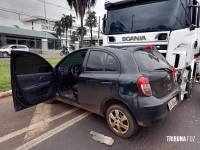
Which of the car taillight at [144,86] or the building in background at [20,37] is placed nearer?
the car taillight at [144,86]

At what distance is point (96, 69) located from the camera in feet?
11.1

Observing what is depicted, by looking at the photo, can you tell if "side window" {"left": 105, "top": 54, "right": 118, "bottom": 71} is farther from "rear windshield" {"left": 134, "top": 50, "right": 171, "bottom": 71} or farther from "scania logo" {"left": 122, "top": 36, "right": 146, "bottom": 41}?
"scania logo" {"left": 122, "top": 36, "right": 146, "bottom": 41}

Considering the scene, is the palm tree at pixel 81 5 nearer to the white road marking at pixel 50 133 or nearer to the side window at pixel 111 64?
the white road marking at pixel 50 133

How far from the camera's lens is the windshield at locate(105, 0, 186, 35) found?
4.35 m

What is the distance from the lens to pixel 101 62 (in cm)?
335

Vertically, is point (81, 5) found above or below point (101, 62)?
above

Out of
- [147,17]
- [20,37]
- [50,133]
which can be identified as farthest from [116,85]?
[20,37]

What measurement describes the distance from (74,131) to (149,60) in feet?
6.35

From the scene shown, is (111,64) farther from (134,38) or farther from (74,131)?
(134,38)

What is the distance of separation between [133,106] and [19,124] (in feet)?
7.86

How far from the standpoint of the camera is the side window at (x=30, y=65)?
335 cm

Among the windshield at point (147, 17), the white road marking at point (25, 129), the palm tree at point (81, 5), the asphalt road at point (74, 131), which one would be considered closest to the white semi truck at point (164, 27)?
the windshield at point (147, 17)

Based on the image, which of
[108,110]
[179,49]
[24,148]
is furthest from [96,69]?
[179,49]

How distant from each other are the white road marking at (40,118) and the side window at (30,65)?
103cm
